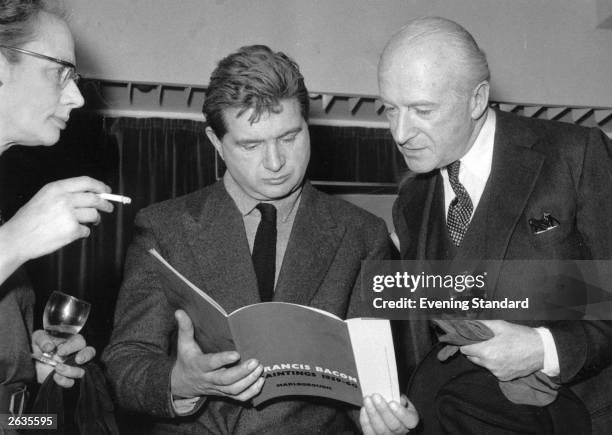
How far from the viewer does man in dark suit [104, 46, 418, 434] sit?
179 centimetres

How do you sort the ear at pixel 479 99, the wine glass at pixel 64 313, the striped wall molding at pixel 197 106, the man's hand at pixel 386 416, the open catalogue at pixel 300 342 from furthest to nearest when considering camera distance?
1. the striped wall molding at pixel 197 106
2. the ear at pixel 479 99
3. the wine glass at pixel 64 313
4. the man's hand at pixel 386 416
5. the open catalogue at pixel 300 342

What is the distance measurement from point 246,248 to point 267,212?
0.52 ft

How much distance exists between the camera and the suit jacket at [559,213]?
171 cm

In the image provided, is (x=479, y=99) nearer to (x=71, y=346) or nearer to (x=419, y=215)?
(x=419, y=215)

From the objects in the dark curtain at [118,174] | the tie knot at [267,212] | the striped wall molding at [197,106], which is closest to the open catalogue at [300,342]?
the tie knot at [267,212]

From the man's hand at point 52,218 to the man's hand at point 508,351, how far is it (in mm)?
964

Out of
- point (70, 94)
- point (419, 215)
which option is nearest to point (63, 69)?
point (70, 94)

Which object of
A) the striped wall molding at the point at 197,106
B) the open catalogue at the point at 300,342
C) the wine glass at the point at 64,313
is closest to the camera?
the open catalogue at the point at 300,342

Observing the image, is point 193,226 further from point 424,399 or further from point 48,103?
point 424,399

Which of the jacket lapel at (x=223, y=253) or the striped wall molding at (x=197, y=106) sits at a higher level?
the jacket lapel at (x=223, y=253)

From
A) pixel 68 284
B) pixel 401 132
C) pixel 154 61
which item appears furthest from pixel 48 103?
pixel 68 284

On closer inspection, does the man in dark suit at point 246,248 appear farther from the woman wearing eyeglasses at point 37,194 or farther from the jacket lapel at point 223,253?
the woman wearing eyeglasses at point 37,194

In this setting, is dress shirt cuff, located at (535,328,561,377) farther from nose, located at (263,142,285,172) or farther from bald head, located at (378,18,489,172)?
nose, located at (263,142,285,172)

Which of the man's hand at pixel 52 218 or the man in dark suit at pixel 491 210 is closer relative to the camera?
the man's hand at pixel 52 218
